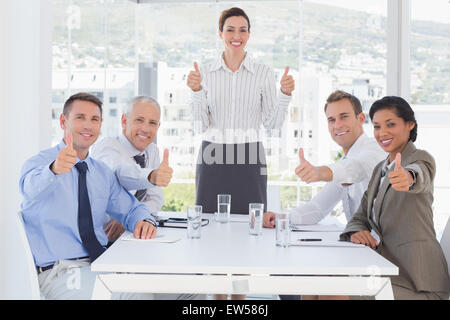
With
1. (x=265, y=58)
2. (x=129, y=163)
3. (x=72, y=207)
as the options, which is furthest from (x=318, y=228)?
(x=265, y=58)

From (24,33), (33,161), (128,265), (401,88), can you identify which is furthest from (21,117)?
(401,88)

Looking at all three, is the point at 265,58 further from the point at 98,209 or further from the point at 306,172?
the point at 98,209

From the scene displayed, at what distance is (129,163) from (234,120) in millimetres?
915

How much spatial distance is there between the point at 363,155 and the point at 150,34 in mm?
3630

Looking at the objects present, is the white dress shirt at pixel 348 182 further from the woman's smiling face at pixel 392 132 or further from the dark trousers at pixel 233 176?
the dark trousers at pixel 233 176

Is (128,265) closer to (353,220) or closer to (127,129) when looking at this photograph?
(353,220)

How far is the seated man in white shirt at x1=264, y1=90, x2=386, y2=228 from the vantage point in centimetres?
258

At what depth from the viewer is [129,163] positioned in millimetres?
2793

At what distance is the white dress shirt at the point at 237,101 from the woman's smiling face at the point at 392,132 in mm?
1046

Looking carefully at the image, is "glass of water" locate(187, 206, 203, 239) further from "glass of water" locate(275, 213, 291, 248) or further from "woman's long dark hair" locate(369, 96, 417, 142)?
"woman's long dark hair" locate(369, 96, 417, 142)

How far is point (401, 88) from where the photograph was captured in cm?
439

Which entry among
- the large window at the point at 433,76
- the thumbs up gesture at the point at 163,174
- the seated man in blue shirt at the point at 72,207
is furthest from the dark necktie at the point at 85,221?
the large window at the point at 433,76

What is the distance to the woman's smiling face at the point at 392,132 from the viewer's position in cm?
A: 241

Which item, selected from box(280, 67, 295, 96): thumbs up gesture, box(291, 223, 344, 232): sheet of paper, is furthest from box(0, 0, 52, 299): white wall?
box(291, 223, 344, 232): sheet of paper
